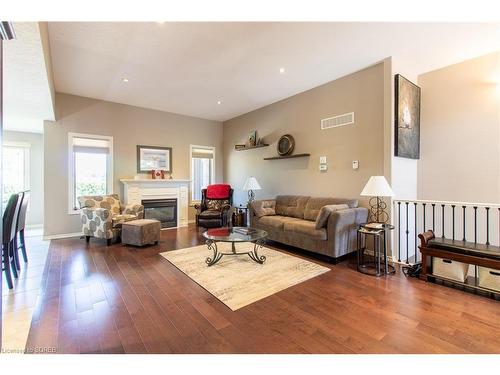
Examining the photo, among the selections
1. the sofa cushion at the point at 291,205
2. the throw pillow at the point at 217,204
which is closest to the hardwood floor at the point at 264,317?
the sofa cushion at the point at 291,205

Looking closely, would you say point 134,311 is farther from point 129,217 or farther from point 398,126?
point 398,126

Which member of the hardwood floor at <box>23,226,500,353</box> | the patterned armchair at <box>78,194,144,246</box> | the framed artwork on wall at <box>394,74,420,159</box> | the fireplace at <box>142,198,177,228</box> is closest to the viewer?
the hardwood floor at <box>23,226,500,353</box>

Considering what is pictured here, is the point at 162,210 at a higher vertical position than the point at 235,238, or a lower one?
higher

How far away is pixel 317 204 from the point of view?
172 inches

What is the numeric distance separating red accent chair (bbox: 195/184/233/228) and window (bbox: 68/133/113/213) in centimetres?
212

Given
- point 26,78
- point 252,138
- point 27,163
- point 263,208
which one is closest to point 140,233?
point 263,208

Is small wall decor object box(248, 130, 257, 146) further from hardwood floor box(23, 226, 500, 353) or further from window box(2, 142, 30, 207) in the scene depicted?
window box(2, 142, 30, 207)

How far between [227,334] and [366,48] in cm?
371

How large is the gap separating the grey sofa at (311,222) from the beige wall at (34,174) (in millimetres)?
5853

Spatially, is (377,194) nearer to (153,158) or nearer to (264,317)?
(264,317)

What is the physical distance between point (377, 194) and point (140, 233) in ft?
12.1

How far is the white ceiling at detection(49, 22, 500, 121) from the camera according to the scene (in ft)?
9.45

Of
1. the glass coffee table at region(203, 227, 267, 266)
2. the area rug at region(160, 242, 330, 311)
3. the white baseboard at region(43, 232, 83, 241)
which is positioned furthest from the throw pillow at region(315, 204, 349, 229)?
the white baseboard at region(43, 232, 83, 241)
